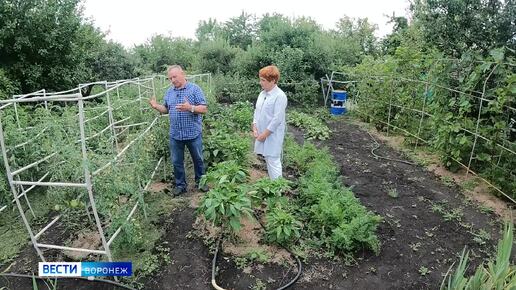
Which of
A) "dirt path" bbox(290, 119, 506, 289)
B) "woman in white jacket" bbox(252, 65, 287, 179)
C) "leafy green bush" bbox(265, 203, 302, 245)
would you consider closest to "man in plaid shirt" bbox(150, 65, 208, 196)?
"woman in white jacket" bbox(252, 65, 287, 179)

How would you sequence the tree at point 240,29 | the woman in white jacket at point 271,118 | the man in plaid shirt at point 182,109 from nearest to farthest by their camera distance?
the woman in white jacket at point 271,118 → the man in plaid shirt at point 182,109 → the tree at point 240,29

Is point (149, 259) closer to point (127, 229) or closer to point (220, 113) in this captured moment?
point (127, 229)

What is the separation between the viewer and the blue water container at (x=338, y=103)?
448 inches

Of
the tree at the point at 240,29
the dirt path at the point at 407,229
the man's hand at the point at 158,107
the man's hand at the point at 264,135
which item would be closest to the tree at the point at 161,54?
the tree at the point at 240,29

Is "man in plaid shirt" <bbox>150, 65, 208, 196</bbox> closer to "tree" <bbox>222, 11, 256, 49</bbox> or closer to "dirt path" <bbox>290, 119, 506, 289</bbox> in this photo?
"dirt path" <bbox>290, 119, 506, 289</bbox>

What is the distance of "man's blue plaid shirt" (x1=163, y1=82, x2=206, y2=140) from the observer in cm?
445

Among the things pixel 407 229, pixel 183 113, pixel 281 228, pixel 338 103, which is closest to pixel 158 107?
pixel 183 113

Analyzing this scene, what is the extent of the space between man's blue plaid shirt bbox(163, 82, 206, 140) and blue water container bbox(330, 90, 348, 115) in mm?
7576

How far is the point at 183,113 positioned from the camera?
14.6 feet

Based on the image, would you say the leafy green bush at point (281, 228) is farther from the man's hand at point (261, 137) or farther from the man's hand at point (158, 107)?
the man's hand at point (158, 107)

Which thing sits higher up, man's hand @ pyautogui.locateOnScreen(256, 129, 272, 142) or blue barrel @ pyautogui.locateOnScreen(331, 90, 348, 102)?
man's hand @ pyautogui.locateOnScreen(256, 129, 272, 142)

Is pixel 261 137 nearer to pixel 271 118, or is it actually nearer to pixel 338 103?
pixel 271 118

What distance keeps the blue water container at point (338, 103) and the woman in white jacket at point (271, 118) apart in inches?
291

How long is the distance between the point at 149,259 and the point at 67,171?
44.1 inches
